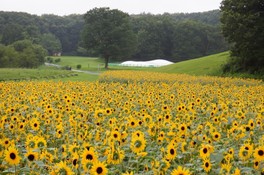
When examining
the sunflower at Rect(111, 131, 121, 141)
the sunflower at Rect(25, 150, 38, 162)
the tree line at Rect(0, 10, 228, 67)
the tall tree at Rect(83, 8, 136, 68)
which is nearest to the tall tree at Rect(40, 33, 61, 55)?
the tree line at Rect(0, 10, 228, 67)

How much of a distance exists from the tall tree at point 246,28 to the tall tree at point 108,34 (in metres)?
31.1

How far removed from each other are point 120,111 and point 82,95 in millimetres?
2360

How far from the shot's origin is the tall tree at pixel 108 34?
5697cm

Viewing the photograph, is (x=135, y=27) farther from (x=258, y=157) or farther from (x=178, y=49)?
(x=258, y=157)

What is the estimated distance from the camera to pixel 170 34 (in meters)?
84.6

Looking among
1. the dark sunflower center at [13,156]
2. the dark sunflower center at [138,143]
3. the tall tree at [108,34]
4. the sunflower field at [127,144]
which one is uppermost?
the tall tree at [108,34]

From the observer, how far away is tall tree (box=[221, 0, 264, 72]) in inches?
966

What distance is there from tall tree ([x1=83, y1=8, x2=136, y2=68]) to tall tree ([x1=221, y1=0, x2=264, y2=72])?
31.1 metres

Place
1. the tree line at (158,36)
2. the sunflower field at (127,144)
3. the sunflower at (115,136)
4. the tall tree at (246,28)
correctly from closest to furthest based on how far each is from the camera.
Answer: the sunflower field at (127,144), the sunflower at (115,136), the tall tree at (246,28), the tree line at (158,36)

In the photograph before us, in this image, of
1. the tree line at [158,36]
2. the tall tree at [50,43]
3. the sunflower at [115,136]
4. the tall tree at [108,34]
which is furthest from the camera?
the tall tree at [50,43]

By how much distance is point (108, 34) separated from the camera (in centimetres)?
5712

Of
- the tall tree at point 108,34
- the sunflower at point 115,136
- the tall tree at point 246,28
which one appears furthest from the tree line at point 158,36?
the sunflower at point 115,136

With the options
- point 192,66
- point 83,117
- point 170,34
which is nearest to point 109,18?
point 192,66

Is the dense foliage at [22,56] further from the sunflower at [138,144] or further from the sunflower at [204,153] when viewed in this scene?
the sunflower at [204,153]
